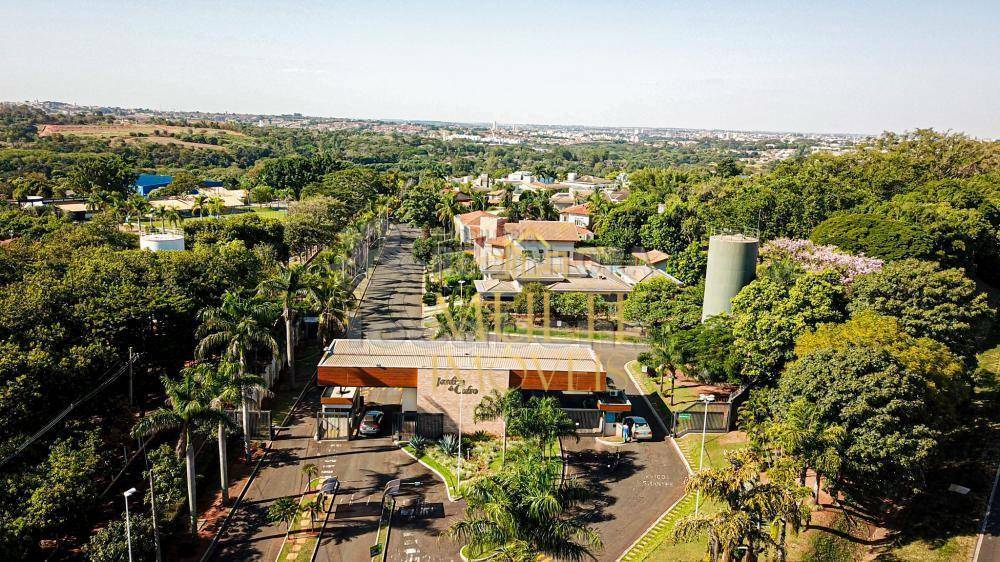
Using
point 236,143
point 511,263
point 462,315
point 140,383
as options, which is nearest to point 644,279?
point 511,263

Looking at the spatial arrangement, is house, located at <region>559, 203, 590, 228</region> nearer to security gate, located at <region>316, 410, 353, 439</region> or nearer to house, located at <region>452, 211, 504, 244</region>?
house, located at <region>452, 211, 504, 244</region>

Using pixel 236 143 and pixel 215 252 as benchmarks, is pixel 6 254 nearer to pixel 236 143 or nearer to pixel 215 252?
pixel 215 252

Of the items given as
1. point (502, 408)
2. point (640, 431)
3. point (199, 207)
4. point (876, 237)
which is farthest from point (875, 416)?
point (199, 207)

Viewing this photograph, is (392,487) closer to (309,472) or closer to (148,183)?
(309,472)

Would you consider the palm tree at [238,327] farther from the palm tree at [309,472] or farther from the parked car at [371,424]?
the parked car at [371,424]

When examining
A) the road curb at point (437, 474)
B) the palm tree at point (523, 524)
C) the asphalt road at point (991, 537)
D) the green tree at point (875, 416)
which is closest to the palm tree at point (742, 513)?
the palm tree at point (523, 524)

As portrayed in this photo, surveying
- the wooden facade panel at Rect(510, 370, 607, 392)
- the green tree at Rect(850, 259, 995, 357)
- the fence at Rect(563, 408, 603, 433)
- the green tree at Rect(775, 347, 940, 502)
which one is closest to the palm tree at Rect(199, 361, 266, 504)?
the wooden facade panel at Rect(510, 370, 607, 392)
